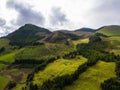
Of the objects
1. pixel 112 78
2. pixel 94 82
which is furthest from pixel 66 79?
pixel 112 78

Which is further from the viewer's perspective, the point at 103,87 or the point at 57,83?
the point at 57,83

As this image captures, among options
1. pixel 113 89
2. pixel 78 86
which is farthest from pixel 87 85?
pixel 113 89

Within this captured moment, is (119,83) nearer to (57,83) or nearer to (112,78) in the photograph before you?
(112,78)

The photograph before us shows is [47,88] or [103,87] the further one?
[47,88]

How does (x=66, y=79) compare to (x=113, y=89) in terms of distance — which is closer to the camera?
(x=113, y=89)

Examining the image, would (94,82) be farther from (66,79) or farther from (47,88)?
(47,88)

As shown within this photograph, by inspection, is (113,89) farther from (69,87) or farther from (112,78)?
(69,87)

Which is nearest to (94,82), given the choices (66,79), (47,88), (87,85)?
(87,85)
